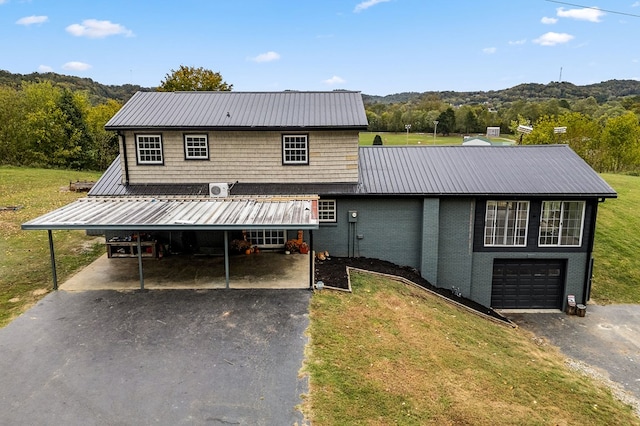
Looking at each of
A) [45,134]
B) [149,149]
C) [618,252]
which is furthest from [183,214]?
[45,134]

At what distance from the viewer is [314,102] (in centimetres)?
1872

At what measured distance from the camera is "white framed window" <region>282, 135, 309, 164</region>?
1703cm

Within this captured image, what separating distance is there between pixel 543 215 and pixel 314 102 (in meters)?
10.3

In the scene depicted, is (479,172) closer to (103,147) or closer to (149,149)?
(149,149)

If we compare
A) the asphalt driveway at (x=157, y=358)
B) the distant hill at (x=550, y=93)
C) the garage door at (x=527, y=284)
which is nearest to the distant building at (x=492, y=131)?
the garage door at (x=527, y=284)

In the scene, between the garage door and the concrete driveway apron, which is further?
the garage door

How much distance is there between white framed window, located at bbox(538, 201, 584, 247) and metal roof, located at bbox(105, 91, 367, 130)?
25.6 ft

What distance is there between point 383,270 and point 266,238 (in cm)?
466

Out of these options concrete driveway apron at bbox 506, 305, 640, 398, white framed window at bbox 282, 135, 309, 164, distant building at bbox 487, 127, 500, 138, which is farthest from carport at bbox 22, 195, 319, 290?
distant building at bbox 487, 127, 500, 138

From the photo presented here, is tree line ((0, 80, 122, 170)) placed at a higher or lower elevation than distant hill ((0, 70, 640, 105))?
lower

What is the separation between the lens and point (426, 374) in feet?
30.2

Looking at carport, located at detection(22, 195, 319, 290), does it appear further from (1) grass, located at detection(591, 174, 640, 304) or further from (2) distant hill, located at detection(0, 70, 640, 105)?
(2) distant hill, located at detection(0, 70, 640, 105)

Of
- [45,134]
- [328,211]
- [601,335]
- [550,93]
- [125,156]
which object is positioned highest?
[550,93]

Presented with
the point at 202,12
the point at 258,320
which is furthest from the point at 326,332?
the point at 202,12
